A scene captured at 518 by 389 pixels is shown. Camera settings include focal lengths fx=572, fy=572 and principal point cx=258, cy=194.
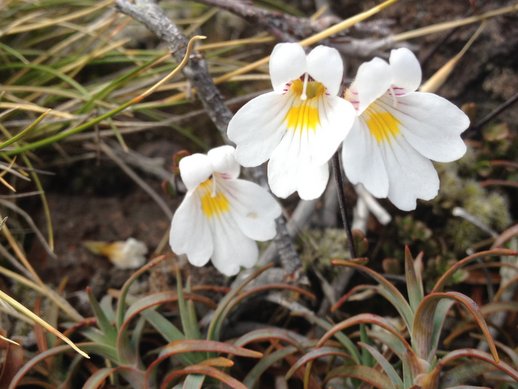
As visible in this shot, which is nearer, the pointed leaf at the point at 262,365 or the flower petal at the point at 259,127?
the flower petal at the point at 259,127

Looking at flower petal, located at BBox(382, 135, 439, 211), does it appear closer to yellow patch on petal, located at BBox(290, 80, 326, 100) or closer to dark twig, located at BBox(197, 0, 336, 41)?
yellow patch on petal, located at BBox(290, 80, 326, 100)

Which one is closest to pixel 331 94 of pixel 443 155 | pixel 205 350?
pixel 443 155

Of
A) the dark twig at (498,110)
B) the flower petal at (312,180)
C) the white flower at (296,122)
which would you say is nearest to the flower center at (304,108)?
the white flower at (296,122)

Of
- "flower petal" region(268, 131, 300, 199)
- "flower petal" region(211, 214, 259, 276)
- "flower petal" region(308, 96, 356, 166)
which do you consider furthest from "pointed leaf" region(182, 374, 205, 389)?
"flower petal" region(308, 96, 356, 166)

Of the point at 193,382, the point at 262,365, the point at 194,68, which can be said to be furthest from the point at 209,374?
the point at 194,68

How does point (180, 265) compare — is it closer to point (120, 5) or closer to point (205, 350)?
point (205, 350)

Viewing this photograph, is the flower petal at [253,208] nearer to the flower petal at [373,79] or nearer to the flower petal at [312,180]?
the flower petal at [312,180]
